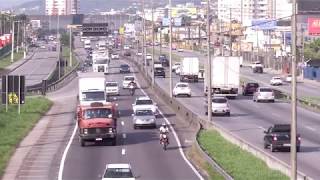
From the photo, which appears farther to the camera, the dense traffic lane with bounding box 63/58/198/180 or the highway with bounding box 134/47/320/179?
the highway with bounding box 134/47/320/179

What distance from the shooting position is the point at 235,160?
37.5m

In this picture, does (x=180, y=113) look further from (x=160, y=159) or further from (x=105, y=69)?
(x=105, y=69)

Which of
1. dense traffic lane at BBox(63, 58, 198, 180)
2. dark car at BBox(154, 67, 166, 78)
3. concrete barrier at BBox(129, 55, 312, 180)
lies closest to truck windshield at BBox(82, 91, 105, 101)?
dense traffic lane at BBox(63, 58, 198, 180)

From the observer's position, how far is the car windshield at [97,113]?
4678 cm

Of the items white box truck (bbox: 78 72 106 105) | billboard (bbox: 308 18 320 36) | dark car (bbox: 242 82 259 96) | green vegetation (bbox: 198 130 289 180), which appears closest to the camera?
green vegetation (bbox: 198 130 289 180)

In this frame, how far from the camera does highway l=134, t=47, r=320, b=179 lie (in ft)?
133

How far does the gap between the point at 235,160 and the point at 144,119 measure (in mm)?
18841

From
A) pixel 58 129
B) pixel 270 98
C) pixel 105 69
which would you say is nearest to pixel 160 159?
pixel 58 129

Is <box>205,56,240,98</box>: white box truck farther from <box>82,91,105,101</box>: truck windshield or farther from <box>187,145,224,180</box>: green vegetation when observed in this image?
<box>187,145,224,180</box>: green vegetation

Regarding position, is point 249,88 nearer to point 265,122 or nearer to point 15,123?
point 265,122

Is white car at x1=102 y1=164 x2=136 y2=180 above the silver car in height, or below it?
below

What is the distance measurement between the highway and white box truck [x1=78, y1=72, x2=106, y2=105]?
742 cm

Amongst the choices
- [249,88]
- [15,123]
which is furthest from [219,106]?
[249,88]

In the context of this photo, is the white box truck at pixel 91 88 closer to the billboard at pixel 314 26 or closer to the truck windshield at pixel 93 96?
the truck windshield at pixel 93 96
